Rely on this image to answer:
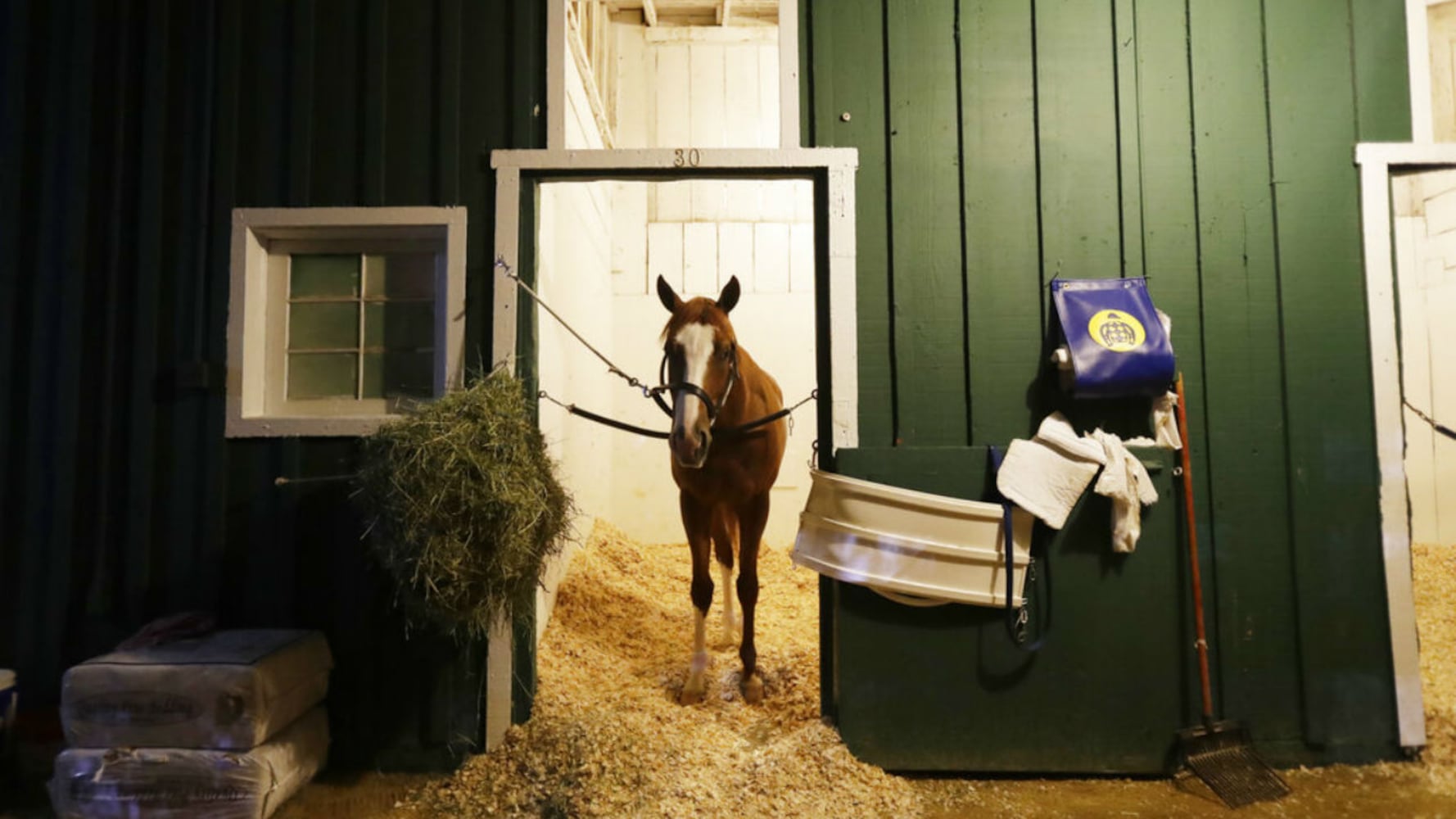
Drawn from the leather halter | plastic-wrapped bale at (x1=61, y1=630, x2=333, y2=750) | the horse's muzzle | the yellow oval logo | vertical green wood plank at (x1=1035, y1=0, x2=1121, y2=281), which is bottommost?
plastic-wrapped bale at (x1=61, y1=630, x2=333, y2=750)

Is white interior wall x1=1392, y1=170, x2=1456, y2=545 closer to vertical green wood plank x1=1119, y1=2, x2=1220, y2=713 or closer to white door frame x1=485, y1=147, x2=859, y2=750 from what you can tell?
vertical green wood plank x1=1119, y1=2, x2=1220, y2=713

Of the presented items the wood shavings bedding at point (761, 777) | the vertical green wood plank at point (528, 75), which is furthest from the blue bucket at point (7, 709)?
the vertical green wood plank at point (528, 75)

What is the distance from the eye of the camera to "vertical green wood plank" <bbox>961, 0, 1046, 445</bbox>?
2.51m

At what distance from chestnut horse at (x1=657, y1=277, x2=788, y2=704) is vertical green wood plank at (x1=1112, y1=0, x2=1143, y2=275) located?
1.51m

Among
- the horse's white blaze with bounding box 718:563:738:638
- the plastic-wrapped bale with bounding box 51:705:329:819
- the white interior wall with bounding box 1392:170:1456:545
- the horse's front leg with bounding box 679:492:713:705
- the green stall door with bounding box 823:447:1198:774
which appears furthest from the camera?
the white interior wall with bounding box 1392:170:1456:545

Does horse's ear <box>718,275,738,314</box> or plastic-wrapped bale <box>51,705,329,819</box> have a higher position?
horse's ear <box>718,275,738,314</box>

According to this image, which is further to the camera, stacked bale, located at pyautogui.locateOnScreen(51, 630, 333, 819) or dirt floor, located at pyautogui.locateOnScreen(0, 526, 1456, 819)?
dirt floor, located at pyautogui.locateOnScreen(0, 526, 1456, 819)

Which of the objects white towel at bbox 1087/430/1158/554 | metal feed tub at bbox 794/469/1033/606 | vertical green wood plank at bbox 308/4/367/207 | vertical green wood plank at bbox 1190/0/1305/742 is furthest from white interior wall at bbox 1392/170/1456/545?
vertical green wood plank at bbox 308/4/367/207

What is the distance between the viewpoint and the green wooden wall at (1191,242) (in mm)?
2461

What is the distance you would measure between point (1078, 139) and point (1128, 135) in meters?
0.19

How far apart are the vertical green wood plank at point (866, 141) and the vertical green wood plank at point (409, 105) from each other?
1.44 m

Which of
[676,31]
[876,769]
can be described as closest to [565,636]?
[876,769]

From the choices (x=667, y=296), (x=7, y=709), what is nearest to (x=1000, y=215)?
(x=667, y=296)

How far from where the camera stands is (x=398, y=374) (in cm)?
269
